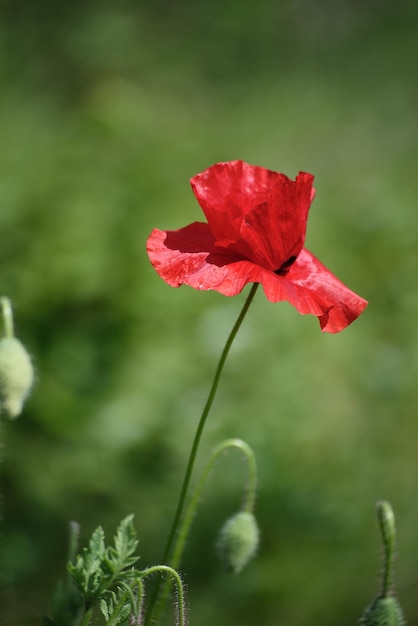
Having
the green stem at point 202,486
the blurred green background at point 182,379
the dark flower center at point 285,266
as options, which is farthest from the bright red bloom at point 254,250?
the blurred green background at point 182,379

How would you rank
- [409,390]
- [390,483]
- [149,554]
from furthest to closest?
[409,390]
[390,483]
[149,554]

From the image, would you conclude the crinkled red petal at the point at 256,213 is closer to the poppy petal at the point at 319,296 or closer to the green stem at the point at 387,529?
the poppy petal at the point at 319,296

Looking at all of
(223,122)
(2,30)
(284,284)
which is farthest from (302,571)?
(2,30)

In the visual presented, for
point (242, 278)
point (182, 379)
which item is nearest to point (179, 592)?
point (242, 278)

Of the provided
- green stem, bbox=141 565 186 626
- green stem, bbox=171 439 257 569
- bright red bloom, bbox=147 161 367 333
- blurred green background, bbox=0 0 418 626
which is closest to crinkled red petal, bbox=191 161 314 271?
bright red bloom, bbox=147 161 367 333

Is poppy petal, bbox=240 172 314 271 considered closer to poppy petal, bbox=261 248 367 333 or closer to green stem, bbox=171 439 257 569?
poppy petal, bbox=261 248 367 333

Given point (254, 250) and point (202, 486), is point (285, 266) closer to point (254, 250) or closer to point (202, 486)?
point (254, 250)

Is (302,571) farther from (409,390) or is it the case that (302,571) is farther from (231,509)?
(409,390)
